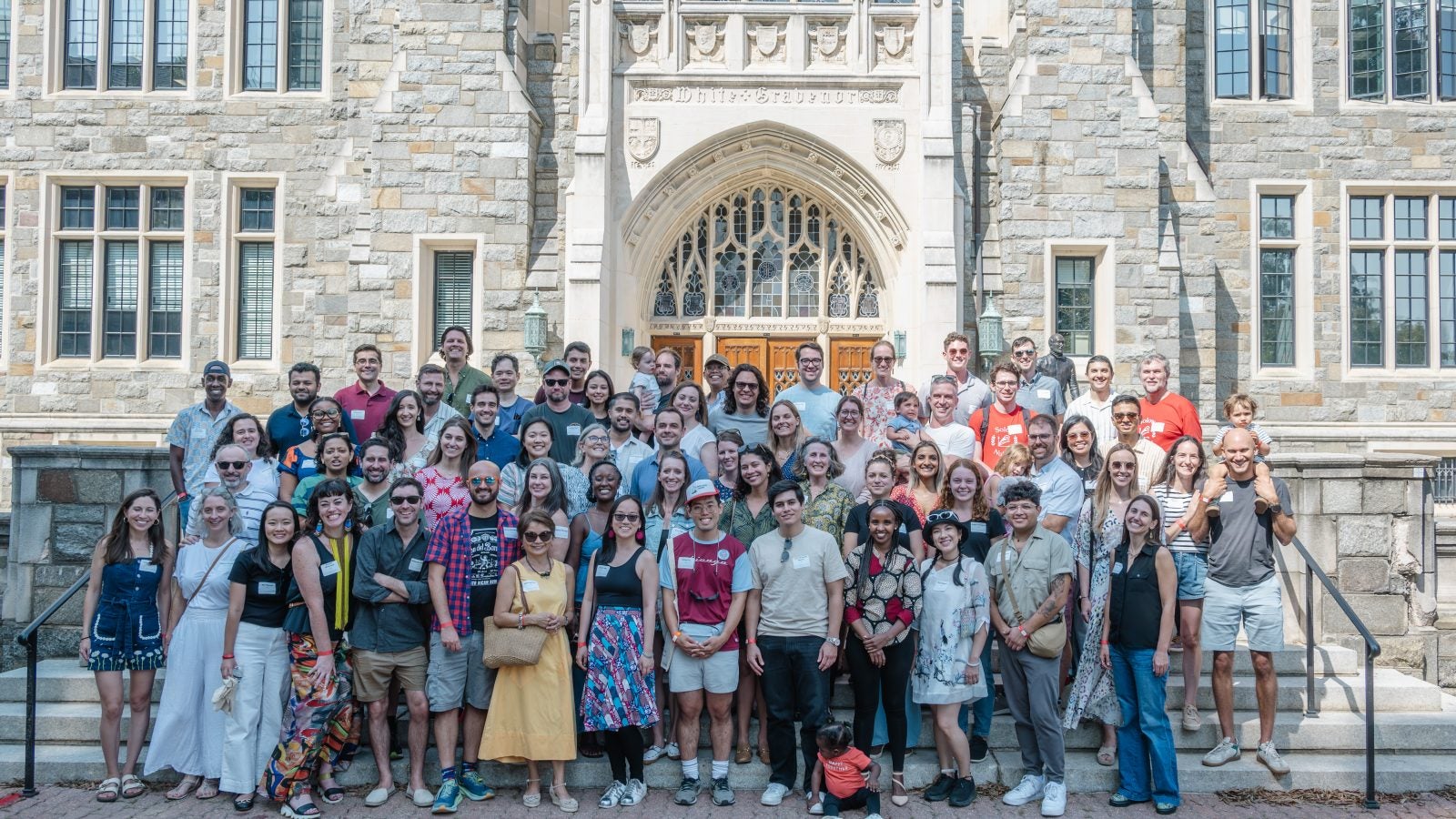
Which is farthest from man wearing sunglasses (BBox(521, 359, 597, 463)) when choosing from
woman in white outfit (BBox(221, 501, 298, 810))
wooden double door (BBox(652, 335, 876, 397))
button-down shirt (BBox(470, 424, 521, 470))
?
wooden double door (BBox(652, 335, 876, 397))

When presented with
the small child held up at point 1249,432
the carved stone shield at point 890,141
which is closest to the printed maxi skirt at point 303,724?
the small child held up at point 1249,432

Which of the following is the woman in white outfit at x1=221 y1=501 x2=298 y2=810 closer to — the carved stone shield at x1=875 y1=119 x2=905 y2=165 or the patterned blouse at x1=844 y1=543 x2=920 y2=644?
the patterned blouse at x1=844 y1=543 x2=920 y2=644

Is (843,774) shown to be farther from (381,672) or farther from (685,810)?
(381,672)

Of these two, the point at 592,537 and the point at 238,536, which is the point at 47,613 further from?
the point at 592,537

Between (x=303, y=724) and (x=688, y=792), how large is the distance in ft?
6.64

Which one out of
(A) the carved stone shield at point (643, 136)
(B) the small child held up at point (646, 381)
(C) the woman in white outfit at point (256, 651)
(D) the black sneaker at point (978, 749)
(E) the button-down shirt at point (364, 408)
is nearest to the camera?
(C) the woman in white outfit at point (256, 651)

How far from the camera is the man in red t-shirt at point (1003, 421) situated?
293 inches

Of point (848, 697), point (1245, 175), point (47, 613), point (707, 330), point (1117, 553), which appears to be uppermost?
point (1245, 175)

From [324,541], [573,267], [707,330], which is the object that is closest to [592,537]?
[324,541]

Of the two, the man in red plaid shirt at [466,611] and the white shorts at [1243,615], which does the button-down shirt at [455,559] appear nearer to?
the man in red plaid shirt at [466,611]

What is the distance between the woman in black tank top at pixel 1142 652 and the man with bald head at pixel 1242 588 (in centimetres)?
48

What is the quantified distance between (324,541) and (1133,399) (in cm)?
474

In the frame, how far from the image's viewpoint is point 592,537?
246 inches

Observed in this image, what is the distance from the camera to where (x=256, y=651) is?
5.90 metres
